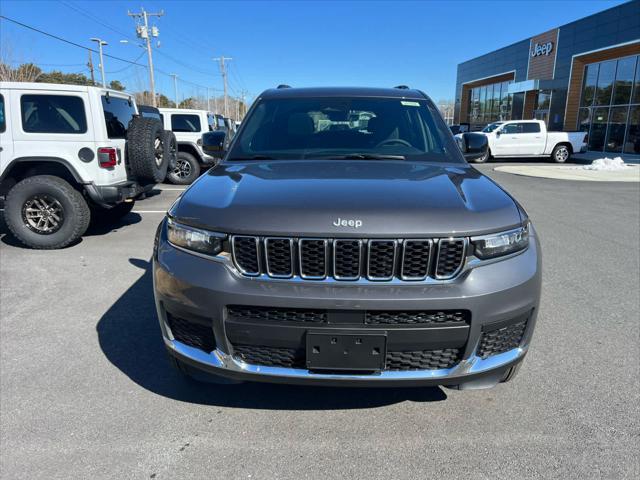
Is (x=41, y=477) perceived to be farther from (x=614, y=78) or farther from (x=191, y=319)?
(x=614, y=78)

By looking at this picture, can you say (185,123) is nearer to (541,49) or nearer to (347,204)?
(347,204)

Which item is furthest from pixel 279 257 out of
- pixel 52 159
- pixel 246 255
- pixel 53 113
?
pixel 53 113

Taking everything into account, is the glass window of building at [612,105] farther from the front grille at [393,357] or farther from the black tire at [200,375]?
the black tire at [200,375]

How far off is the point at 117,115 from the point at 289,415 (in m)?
5.35

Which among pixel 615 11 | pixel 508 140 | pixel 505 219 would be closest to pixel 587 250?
pixel 505 219

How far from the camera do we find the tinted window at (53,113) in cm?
566

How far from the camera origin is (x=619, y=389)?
9.01 ft

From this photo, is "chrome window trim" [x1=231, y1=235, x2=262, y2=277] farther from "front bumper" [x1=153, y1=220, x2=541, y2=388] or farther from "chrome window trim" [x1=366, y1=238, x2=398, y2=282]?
"chrome window trim" [x1=366, y1=238, x2=398, y2=282]

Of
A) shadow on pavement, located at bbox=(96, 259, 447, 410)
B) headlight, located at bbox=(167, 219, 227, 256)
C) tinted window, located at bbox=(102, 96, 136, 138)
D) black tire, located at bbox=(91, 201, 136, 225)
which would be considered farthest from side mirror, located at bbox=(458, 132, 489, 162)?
black tire, located at bbox=(91, 201, 136, 225)

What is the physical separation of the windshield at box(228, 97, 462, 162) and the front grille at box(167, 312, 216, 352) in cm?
132

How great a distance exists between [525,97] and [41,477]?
33426mm

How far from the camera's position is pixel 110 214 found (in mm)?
7602

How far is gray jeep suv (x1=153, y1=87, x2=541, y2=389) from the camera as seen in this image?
1.97m

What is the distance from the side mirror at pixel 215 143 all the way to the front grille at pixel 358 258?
1.82 m
